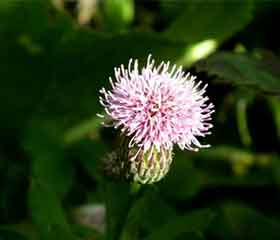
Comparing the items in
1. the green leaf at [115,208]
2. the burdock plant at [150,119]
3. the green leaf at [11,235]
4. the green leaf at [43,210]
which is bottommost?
the green leaf at [11,235]

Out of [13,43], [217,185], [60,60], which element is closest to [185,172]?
[217,185]

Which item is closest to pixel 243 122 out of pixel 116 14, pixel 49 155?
pixel 116 14

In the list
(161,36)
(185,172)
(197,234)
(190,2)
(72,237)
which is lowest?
(72,237)

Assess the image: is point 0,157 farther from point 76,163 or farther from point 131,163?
point 131,163

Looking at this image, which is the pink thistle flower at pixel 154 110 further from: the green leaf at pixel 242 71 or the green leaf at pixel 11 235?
the green leaf at pixel 11 235

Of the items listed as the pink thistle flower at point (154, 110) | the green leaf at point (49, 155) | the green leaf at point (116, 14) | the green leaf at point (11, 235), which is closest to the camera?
the pink thistle flower at point (154, 110)

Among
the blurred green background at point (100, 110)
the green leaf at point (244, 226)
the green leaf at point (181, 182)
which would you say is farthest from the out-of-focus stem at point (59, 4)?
the green leaf at point (244, 226)

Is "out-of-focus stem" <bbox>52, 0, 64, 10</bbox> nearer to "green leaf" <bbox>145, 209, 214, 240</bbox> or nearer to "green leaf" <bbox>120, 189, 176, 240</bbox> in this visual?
"green leaf" <bbox>120, 189, 176, 240</bbox>
